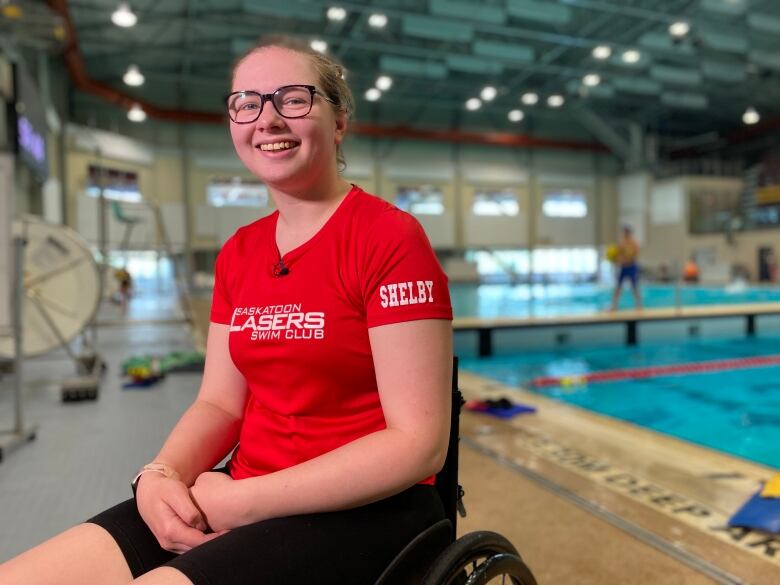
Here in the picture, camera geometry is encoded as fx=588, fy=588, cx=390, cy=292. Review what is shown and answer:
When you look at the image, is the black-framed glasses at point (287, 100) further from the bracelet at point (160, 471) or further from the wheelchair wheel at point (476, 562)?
the wheelchair wheel at point (476, 562)

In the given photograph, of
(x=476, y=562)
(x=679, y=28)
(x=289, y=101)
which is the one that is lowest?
(x=476, y=562)

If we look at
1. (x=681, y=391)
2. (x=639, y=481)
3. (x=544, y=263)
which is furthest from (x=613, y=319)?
(x=544, y=263)

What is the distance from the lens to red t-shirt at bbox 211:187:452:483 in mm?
766

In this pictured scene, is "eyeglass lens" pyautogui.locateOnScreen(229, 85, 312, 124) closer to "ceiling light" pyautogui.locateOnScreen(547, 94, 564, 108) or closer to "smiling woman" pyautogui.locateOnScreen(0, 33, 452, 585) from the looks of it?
"smiling woman" pyautogui.locateOnScreen(0, 33, 452, 585)

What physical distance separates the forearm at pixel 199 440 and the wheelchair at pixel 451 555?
1.20ft

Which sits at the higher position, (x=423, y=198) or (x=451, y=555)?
(x=423, y=198)

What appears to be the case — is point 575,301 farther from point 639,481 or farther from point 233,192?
point 233,192

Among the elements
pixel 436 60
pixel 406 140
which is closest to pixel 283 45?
pixel 436 60

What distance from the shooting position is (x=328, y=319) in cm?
80

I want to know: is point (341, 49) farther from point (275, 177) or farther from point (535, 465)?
point (275, 177)

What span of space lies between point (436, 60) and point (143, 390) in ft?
44.0

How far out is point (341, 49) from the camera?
1405 centimetres

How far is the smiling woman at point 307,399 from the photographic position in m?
0.73

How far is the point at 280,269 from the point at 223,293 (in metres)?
0.19
